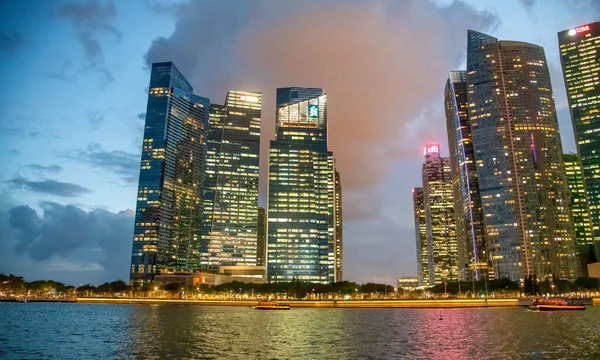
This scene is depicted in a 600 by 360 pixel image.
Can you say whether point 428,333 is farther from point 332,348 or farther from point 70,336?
point 70,336

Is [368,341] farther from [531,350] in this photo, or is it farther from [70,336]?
[70,336]

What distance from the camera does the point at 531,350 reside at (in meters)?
68.9

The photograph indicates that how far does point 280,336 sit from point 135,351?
3186 cm

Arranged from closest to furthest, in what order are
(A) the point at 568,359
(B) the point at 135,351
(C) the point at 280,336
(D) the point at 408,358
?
(A) the point at 568,359 → (D) the point at 408,358 → (B) the point at 135,351 → (C) the point at 280,336

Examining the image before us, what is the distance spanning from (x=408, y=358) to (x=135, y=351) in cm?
4167

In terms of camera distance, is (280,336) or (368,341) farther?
(280,336)

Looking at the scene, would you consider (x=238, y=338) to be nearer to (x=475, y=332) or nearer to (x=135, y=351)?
(x=135, y=351)

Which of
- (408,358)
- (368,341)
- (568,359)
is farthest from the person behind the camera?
(368,341)

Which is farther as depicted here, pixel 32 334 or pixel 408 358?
pixel 32 334

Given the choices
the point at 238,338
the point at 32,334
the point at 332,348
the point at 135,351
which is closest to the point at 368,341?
the point at 332,348

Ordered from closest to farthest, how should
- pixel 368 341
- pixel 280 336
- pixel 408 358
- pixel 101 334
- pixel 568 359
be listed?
1. pixel 568 359
2. pixel 408 358
3. pixel 368 341
4. pixel 280 336
5. pixel 101 334

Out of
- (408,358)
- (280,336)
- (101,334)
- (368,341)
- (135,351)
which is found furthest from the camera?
(101,334)

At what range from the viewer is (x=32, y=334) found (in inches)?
3947

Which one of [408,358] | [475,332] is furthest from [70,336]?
[475,332]
